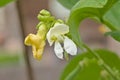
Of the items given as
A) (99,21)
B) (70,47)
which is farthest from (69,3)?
(70,47)

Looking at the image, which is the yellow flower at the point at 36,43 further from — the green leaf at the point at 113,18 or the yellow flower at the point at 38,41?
the green leaf at the point at 113,18

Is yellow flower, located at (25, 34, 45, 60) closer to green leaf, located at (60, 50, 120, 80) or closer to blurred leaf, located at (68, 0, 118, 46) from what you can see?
blurred leaf, located at (68, 0, 118, 46)

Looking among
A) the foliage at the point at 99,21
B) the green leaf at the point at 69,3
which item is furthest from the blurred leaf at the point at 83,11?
the green leaf at the point at 69,3

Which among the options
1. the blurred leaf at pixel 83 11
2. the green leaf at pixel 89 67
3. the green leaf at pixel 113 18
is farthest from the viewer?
the green leaf at pixel 89 67

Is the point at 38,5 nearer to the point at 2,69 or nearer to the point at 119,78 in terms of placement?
the point at 2,69

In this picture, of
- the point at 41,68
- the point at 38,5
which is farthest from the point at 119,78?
the point at 38,5

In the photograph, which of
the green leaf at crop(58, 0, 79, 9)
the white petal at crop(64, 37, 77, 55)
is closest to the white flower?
the white petal at crop(64, 37, 77, 55)

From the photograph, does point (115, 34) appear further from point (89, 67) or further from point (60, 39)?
point (89, 67)
